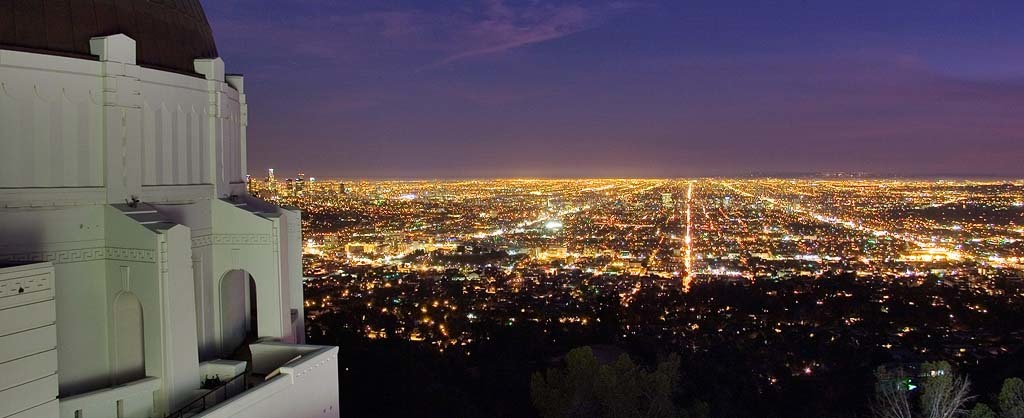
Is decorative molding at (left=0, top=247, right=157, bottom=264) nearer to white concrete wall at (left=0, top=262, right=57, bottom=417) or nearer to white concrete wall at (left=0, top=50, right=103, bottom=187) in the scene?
white concrete wall at (left=0, top=50, right=103, bottom=187)

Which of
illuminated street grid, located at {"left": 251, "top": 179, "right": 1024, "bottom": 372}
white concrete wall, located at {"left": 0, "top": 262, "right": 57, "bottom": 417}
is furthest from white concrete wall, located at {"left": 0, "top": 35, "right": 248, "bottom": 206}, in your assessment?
illuminated street grid, located at {"left": 251, "top": 179, "right": 1024, "bottom": 372}

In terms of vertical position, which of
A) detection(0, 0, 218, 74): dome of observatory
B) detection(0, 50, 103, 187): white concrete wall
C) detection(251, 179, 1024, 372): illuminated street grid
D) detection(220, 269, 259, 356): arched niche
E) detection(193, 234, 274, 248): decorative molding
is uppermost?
detection(0, 0, 218, 74): dome of observatory

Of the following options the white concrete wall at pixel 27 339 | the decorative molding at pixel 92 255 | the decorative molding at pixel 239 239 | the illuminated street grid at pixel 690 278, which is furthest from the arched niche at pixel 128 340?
the illuminated street grid at pixel 690 278

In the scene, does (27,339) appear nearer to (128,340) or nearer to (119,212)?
(119,212)

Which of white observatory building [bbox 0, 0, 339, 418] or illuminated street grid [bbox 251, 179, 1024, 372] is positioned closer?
white observatory building [bbox 0, 0, 339, 418]

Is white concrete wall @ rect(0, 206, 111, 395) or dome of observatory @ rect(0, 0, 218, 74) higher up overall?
dome of observatory @ rect(0, 0, 218, 74)

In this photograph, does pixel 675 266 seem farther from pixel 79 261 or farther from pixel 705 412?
pixel 79 261

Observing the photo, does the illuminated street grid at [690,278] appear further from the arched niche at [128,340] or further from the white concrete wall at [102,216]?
the white concrete wall at [102,216]

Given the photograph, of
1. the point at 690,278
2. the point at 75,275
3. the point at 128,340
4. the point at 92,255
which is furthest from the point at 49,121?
the point at 690,278
